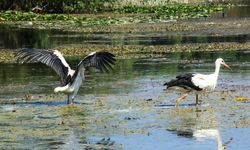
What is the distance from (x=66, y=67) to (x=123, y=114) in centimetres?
275

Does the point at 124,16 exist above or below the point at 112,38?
below

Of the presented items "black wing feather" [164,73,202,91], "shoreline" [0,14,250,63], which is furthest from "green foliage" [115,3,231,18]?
"black wing feather" [164,73,202,91]

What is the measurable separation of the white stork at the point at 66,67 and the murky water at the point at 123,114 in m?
0.37

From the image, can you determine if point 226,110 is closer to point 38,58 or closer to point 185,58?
point 38,58

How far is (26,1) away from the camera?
62375mm

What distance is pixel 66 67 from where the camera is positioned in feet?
56.0

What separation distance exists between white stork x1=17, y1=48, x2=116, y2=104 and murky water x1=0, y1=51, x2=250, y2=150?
37 centimetres

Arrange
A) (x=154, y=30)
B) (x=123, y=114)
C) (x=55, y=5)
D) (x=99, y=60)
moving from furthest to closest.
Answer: (x=55, y=5) → (x=154, y=30) → (x=99, y=60) → (x=123, y=114)

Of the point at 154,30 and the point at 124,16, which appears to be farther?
the point at 124,16

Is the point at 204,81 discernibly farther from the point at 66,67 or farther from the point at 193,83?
the point at 66,67

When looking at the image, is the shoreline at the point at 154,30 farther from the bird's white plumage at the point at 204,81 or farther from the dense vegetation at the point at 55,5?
the bird's white plumage at the point at 204,81

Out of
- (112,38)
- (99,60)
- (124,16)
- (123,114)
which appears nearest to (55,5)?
(124,16)

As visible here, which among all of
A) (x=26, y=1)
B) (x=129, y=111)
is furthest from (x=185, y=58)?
(x=26, y=1)

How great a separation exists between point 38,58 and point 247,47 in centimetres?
1361
